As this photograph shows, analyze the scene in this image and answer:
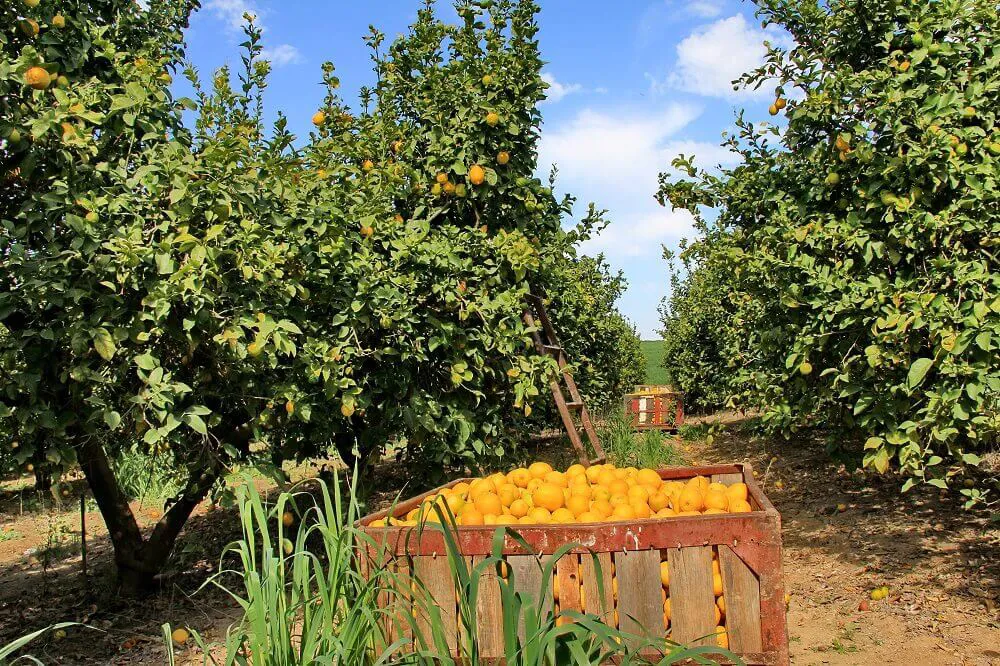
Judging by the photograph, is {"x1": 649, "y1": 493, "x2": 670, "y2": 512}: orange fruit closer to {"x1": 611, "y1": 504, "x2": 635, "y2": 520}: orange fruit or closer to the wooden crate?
{"x1": 611, "y1": 504, "x2": 635, "y2": 520}: orange fruit

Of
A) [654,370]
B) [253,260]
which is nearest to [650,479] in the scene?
[253,260]

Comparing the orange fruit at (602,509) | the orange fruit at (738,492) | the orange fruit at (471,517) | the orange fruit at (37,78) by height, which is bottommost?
the orange fruit at (471,517)

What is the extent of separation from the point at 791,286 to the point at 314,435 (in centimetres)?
288

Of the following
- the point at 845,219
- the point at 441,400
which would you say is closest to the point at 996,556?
the point at 845,219

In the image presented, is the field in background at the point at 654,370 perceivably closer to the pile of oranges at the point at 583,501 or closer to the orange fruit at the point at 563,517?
the pile of oranges at the point at 583,501

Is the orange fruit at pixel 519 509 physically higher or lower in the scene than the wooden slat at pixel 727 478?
lower

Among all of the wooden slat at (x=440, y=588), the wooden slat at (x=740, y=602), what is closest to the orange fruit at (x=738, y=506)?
the wooden slat at (x=740, y=602)

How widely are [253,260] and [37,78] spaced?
1.13 m

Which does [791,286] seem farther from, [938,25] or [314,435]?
[314,435]

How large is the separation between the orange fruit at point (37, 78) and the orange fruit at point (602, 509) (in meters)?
2.84

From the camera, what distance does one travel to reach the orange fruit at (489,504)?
2.70 metres

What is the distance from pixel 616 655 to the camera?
2.26 metres

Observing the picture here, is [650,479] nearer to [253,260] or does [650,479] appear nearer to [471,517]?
[471,517]

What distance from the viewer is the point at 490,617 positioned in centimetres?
242
